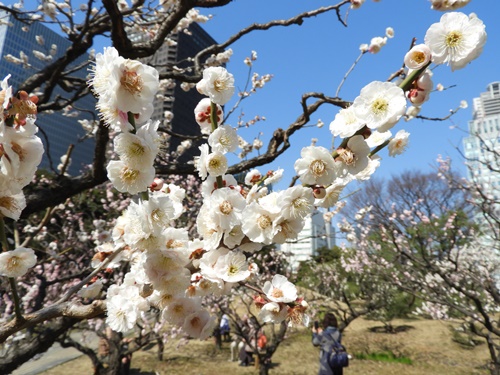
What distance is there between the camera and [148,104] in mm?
812

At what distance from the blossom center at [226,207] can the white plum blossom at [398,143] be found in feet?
1.90

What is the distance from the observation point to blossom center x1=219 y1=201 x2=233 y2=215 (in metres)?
0.92

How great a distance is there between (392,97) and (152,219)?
686 millimetres

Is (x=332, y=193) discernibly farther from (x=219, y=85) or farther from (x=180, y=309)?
(x=180, y=309)

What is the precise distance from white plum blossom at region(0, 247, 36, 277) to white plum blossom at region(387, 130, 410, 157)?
1.25 metres

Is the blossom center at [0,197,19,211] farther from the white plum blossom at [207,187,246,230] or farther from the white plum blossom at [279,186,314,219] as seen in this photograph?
the white plum blossom at [279,186,314,219]

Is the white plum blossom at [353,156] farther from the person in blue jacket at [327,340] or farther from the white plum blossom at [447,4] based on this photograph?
the person in blue jacket at [327,340]

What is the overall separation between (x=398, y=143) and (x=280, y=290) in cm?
63

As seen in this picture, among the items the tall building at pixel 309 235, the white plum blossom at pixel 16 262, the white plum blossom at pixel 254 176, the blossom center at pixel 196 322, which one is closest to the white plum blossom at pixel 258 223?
the tall building at pixel 309 235

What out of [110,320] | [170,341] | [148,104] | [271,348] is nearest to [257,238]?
[148,104]

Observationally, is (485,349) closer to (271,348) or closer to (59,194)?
(271,348)

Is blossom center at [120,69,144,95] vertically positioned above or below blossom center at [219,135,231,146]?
above

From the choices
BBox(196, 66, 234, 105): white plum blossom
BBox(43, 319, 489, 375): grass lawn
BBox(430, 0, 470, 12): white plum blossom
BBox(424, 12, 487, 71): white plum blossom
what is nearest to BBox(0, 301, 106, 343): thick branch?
BBox(196, 66, 234, 105): white plum blossom

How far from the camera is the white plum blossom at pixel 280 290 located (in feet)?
3.39
